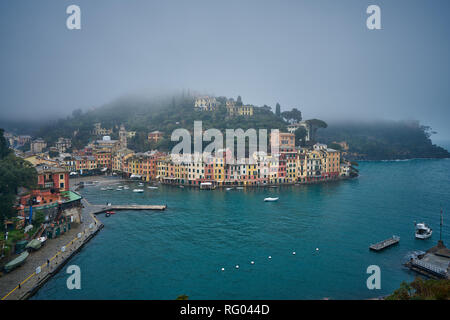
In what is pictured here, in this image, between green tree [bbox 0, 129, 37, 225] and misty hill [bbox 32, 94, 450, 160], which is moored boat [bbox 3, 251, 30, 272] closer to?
green tree [bbox 0, 129, 37, 225]

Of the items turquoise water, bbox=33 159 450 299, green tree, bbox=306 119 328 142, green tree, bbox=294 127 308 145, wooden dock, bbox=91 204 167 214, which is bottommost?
turquoise water, bbox=33 159 450 299

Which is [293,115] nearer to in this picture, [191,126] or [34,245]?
[191,126]

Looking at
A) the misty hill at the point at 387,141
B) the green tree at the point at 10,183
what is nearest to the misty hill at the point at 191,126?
the misty hill at the point at 387,141

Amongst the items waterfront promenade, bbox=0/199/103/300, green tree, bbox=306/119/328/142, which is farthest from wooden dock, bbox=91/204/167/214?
green tree, bbox=306/119/328/142

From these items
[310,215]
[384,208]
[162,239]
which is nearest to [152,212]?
[162,239]

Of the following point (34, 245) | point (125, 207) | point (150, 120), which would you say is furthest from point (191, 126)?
point (34, 245)

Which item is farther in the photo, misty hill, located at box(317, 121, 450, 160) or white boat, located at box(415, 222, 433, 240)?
misty hill, located at box(317, 121, 450, 160)

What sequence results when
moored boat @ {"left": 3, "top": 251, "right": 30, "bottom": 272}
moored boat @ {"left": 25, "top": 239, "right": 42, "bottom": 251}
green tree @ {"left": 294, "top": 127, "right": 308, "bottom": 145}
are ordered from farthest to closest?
green tree @ {"left": 294, "top": 127, "right": 308, "bottom": 145} < moored boat @ {"left": 25, "top": 239, "right": 42, "bottom": 251} < moored boat @ {"left": 3, "top": 251, "right": 30, "bottom": 272}
